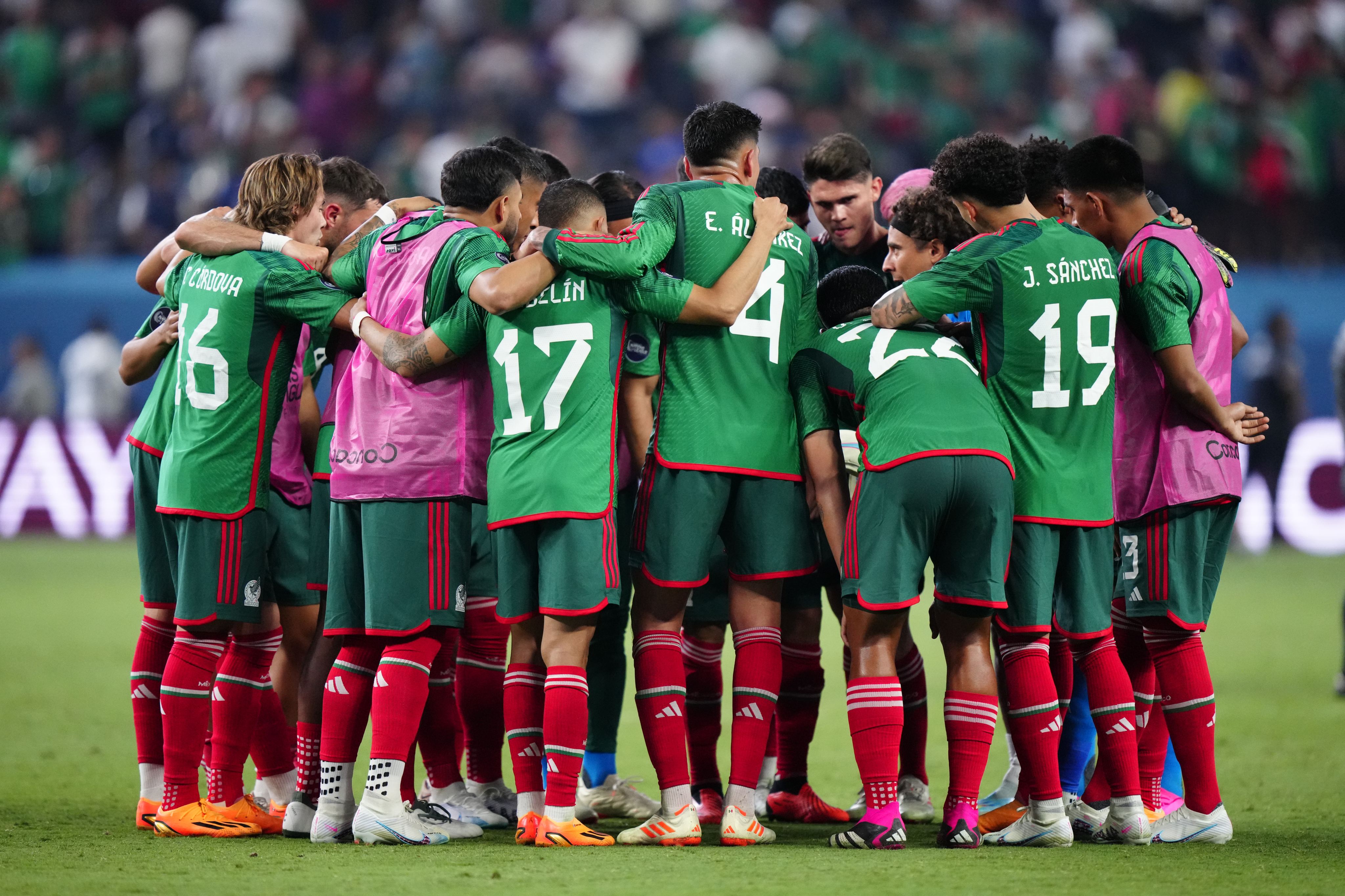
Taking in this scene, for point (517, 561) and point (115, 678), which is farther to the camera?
point (115, 678)

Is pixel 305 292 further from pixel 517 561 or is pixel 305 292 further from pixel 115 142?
pixel 115 142

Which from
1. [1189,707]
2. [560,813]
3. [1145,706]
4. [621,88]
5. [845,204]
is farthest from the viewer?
[621,88]

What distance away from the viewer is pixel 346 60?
64.6ft

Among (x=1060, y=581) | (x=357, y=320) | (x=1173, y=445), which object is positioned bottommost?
(x=1060, y=581)

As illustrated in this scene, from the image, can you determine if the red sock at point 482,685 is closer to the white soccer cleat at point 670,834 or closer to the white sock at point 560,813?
the white sock at point 560,813

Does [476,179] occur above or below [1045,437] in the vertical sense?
above

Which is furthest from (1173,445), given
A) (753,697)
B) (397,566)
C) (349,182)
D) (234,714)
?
(234,714)

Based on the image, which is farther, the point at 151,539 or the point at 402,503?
the point at 151,539

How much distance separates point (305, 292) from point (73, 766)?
2721 millimetres

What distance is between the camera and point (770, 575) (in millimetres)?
5266

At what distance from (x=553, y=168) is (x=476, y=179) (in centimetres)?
105

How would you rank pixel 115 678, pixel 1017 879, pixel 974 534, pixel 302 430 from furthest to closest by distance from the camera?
pixel 115 678 → pixel 302 430 → pixel 974 534 → pixel 1017 879

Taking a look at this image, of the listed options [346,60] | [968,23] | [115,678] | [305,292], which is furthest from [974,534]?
[346,60]

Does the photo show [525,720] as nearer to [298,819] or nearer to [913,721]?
[298,819]
